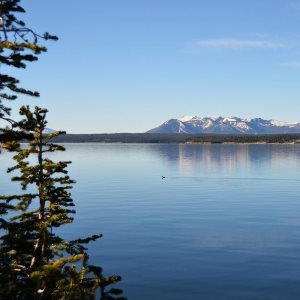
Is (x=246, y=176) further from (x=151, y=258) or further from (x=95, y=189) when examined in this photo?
(x=151, y=258)

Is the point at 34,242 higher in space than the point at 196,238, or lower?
higher

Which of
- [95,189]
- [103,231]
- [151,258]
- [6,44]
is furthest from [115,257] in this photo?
[95,189]

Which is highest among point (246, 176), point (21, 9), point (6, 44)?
point (21, 9)

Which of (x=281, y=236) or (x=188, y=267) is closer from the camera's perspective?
(x=188, y=267)

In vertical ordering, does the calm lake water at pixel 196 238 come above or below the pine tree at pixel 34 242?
below

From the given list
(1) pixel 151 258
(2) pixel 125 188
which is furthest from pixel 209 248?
(2) pixel 125 188

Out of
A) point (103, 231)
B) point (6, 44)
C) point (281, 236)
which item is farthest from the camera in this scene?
point (103, 231)

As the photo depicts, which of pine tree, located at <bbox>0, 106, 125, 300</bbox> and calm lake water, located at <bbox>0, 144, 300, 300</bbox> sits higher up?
pine tree, located at <bbox>0, 106, 125, 300</bbox>

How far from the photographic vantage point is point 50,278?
54.7ft

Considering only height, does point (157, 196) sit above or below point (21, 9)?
below

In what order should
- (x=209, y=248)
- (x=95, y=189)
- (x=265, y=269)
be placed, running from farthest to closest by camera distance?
1. (x=95, y=189)
2. (x=209, y=248)
3. (x=265, y=269)

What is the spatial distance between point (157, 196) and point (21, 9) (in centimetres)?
7800

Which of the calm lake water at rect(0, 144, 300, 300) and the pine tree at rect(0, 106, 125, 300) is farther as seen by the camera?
the calm lake water at rect(0, 144, 300, 300)

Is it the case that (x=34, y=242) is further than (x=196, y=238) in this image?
No
